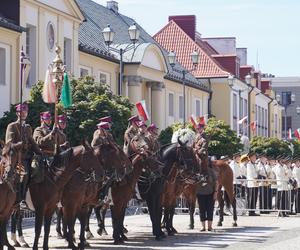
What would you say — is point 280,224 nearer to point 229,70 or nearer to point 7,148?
point 7,148

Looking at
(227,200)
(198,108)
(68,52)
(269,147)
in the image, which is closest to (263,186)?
(227,200)

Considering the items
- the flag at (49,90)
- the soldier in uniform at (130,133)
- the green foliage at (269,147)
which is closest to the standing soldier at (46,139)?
the soldier in uniform at (130,133)

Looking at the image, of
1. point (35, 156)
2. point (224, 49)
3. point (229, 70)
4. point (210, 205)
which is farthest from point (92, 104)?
point (224, 49)

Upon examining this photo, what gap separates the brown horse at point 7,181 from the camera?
1324cm

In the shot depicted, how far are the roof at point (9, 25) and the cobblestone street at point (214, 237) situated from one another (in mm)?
7550

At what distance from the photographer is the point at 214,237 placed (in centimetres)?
1927

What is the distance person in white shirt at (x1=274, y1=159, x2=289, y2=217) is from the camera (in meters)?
27.4

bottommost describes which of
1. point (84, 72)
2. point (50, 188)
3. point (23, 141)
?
point (50, 188)

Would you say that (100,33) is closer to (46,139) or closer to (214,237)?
(214,237)

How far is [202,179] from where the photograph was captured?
65.4ft

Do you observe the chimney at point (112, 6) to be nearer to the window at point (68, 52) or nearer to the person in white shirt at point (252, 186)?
the window at point (68, 52)

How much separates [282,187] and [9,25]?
10.4 m

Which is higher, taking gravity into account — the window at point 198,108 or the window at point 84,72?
the window at point 84,72

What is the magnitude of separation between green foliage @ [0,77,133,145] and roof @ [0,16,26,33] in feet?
7.04
